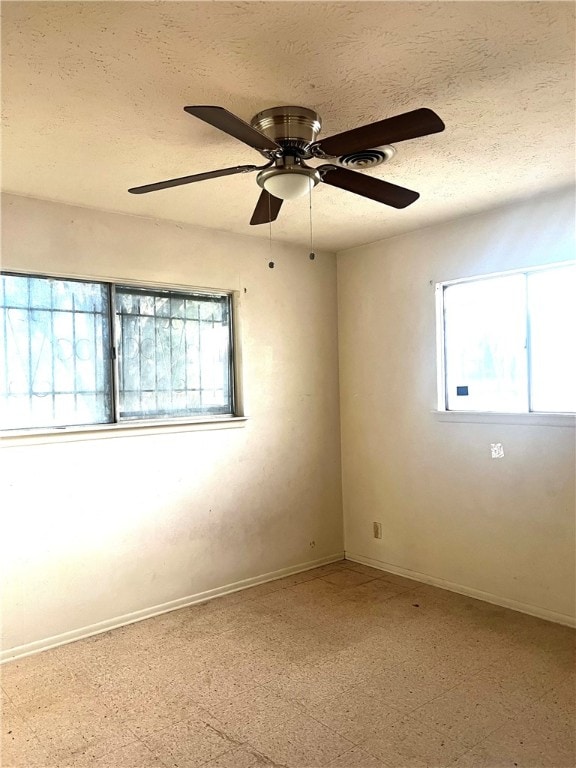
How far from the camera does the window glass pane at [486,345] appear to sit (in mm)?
3443

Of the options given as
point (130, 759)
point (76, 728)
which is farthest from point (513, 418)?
point (76, 728)

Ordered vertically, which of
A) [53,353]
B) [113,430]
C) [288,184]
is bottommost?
[113,430]

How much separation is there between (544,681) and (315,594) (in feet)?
5.08

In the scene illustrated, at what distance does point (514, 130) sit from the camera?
2.39 metres

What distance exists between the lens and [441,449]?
3830 millimetres

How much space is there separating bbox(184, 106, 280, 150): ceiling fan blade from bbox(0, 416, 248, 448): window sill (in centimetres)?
199

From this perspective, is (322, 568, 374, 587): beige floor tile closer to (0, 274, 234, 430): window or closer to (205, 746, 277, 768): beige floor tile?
(0, 274, 234, 430): window

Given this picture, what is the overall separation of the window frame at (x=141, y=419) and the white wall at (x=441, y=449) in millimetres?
992

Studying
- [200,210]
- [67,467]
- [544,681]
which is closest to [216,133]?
[200,210]

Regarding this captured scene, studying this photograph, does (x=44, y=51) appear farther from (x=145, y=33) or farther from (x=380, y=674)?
(x=380, y=674)

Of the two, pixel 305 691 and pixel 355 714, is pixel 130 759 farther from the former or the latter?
pixel 355 714

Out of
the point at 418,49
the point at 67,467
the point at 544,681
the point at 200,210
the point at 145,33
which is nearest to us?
the point at 145,33

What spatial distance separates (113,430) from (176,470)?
20.2 inches

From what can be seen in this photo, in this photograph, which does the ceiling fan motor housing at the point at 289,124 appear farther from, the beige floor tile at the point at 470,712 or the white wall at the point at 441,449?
the beige floor tile at the point at 470,712
